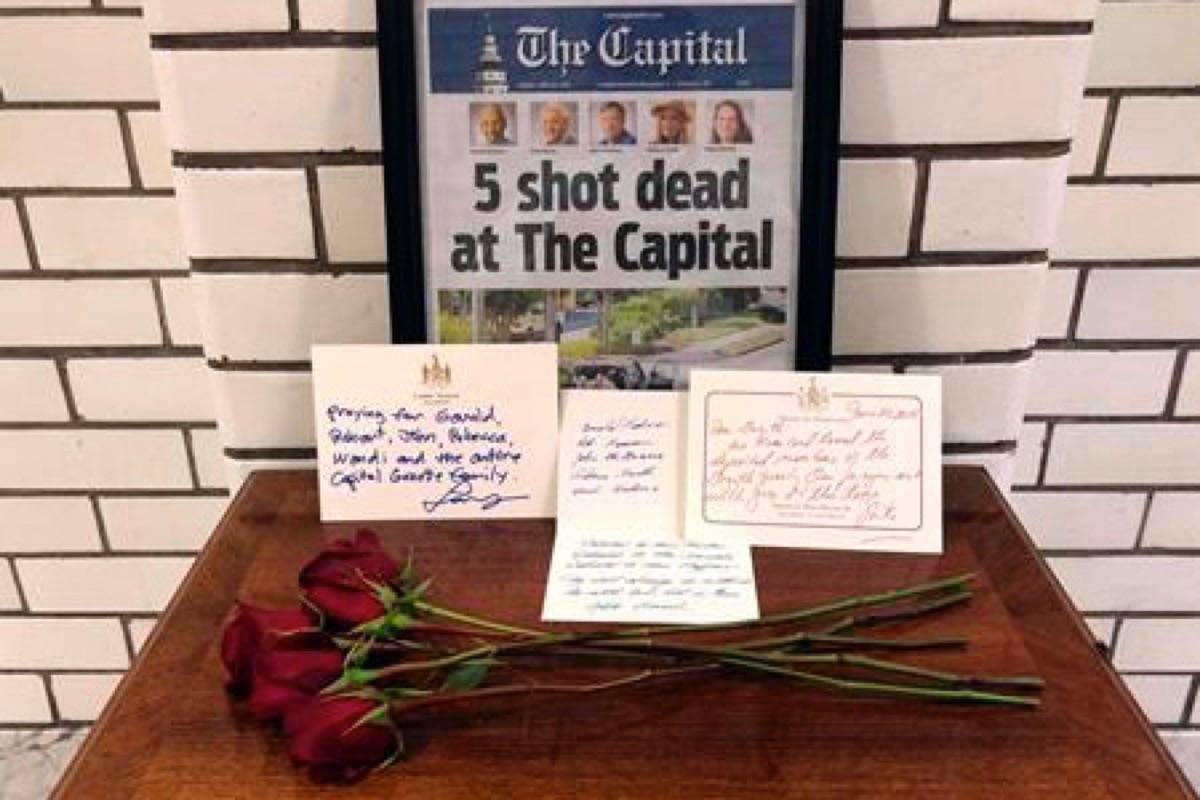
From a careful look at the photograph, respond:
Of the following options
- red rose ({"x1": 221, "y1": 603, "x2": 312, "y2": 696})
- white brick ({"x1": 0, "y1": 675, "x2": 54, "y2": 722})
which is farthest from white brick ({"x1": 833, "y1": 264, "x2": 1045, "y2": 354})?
white brick ({"x1": 0, "y1": 675, "x2": 54, "y2": 722})

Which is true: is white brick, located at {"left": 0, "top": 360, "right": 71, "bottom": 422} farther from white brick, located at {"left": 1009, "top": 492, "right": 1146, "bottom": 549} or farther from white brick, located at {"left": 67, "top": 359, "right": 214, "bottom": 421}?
white brick, located at {"left": 1009, "top": 492, "right": 1146, "bottom": 549}

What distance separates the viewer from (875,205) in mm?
792

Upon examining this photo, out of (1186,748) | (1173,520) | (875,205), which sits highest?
(875,205)

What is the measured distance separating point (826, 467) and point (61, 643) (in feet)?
3.19

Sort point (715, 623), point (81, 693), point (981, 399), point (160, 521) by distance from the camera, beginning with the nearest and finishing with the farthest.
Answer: point (715, 623), point (981, 399), point (160, 521), point (81, 693)

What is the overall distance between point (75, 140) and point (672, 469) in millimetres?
668

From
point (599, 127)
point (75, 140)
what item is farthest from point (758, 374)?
point (75, 140)

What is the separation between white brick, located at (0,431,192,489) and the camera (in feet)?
3.80

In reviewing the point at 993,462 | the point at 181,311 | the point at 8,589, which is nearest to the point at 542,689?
the point at 993,462

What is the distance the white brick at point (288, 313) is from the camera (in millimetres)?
810

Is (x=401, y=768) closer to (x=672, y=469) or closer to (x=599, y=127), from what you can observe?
(x=672, y=469)

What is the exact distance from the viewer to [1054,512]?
45.9 inches

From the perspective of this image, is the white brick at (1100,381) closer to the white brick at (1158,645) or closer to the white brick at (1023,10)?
the white brick at (1158,645)

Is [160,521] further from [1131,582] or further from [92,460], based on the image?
[1131,582]
